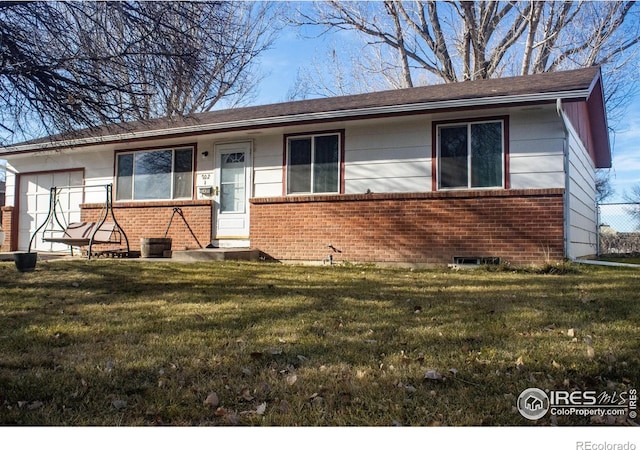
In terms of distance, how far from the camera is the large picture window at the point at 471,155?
8.30 metres

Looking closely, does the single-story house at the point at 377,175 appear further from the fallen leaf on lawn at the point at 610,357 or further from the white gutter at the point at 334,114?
the fallen leaf on lawn at the point at 610,357

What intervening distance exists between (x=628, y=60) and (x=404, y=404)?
1972cm

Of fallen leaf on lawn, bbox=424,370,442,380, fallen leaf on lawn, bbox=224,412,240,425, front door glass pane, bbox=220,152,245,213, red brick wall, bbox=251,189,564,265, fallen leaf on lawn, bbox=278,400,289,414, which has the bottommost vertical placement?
fallen leaf on lawn, bbox=224,412,240,425

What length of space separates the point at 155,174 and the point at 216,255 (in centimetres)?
347

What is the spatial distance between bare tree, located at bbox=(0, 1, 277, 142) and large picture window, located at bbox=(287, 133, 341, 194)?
3.26m

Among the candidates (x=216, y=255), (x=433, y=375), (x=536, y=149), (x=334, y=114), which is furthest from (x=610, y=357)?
(x=216, y=255)

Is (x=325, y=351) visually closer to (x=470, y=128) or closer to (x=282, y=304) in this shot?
(x=282, y=304)

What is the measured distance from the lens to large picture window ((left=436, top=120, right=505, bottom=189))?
27.2ft

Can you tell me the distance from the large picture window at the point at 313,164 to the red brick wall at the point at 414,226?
32 centimetres

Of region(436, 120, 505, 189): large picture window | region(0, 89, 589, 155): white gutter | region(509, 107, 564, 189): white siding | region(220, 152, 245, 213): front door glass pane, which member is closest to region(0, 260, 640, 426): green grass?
region(509, 107, 564, 189): white siding

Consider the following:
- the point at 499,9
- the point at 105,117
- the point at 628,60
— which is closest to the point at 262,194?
the point at 105,117

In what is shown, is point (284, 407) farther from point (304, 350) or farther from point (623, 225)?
point (623, 225)

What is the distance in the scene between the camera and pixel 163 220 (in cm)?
1091

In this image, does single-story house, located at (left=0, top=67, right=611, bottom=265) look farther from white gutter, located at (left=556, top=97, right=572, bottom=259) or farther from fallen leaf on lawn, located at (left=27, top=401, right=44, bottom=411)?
fallen leaf on lawn, located at (left=27, top=401, right=44, bottom=411)
